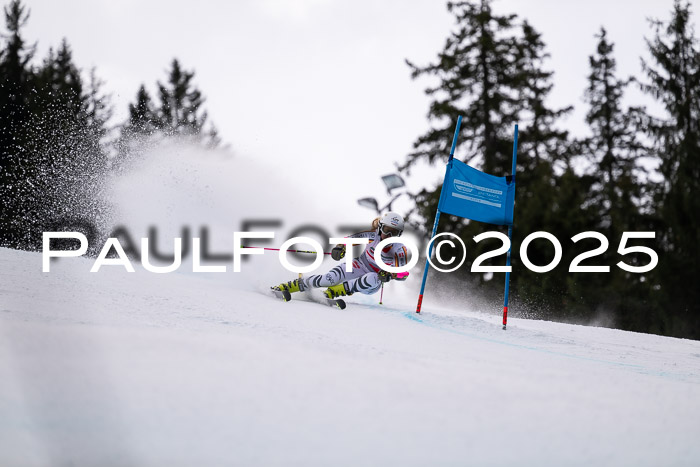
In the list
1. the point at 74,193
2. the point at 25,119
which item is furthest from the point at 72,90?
the point at 74,193

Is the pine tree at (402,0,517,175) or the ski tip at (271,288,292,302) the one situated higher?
the pine tree at (402,0,517,175)

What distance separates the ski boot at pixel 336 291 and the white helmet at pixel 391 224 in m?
0.88

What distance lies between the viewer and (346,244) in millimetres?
7062

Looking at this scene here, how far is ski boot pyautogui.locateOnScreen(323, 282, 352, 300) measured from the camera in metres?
6.61

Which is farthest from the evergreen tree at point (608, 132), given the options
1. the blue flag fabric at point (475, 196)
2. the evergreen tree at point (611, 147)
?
the blue flag fabric at point (475, 196)

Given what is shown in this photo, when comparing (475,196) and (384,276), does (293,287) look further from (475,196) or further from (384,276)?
(475,196)

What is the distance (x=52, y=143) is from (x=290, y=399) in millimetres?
20516

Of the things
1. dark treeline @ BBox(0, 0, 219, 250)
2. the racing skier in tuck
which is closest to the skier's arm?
the racing skier in tuck

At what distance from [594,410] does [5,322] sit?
3.28 m

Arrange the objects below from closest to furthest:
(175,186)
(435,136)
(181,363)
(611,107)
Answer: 1. (181,363)
2. (175,186)
3. (435,136)
4. (611,107)

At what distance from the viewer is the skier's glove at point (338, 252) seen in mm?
6972

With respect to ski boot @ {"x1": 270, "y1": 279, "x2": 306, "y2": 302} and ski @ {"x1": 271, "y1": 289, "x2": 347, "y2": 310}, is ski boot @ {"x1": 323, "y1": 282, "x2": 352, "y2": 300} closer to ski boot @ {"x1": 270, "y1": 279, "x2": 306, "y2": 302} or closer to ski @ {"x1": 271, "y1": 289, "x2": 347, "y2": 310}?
ski @ {"x1": 271, "y1": 289, "x2": 347, "y2": 310}

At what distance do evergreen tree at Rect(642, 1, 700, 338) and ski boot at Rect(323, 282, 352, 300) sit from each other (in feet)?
34.2

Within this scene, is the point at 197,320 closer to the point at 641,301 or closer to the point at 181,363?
the point at 181,363
